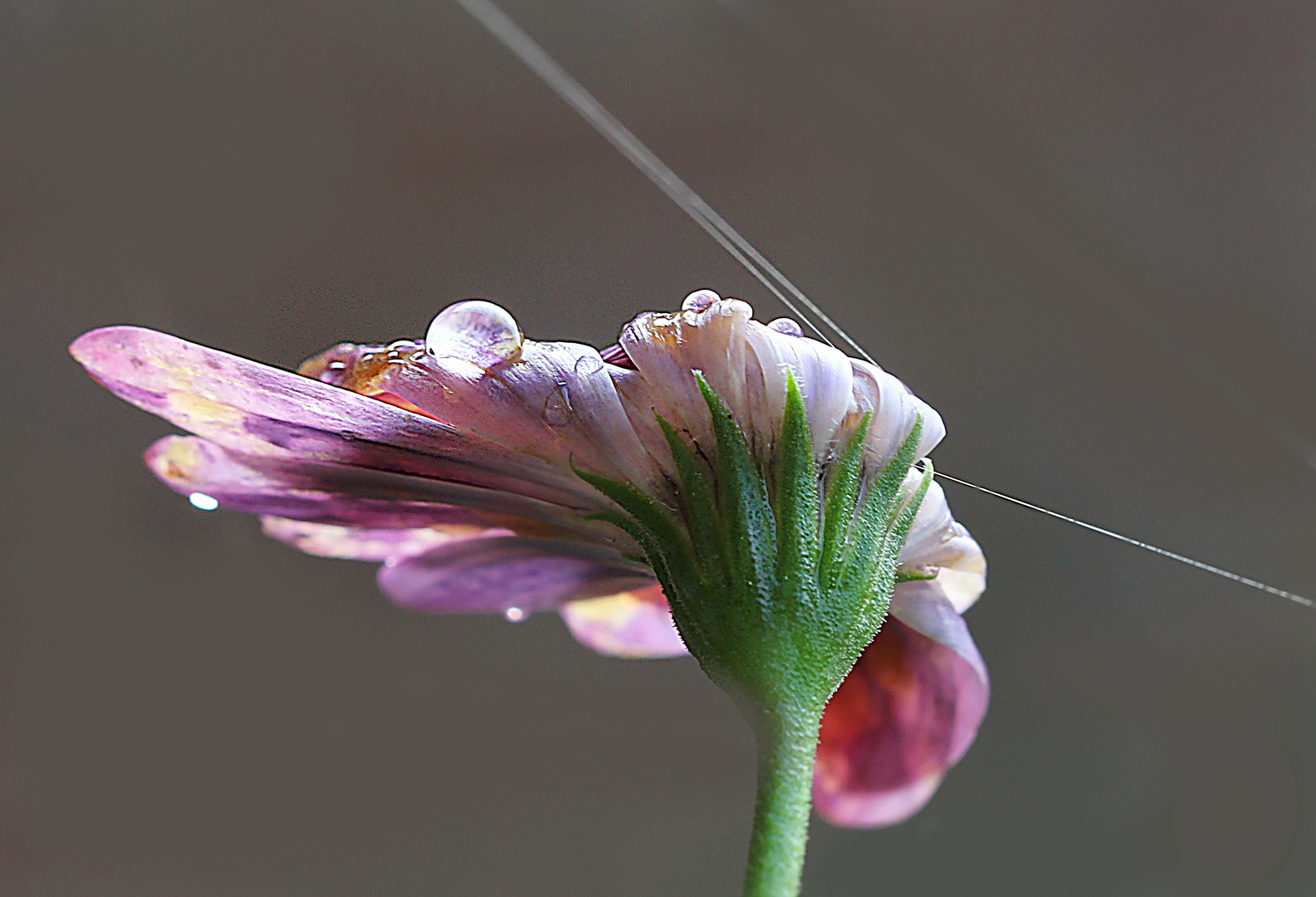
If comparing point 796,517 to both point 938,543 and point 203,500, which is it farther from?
point 203,500

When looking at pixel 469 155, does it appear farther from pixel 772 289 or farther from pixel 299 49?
pixel 772 289

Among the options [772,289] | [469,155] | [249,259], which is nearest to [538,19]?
[469,155]

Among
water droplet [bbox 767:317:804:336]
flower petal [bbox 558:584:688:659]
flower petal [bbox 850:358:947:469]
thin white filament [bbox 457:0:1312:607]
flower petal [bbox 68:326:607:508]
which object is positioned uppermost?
thin white filament [bbox 457:0:1312:607]

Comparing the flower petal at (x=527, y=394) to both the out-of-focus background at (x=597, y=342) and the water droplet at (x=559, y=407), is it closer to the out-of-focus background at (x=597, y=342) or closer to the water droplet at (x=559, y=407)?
the water droplet at (x=559, y=407)

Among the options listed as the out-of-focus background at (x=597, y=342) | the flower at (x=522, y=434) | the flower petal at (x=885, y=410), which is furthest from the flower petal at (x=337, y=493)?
the out-of-focus background at (x=597, y=342)

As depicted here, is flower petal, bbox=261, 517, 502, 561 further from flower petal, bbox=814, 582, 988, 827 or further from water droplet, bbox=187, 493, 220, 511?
flower petal, bbox=814, 582, 988, 827

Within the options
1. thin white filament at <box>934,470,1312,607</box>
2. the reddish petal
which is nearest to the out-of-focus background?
thin white filament at <box>934,470,1312,607</box>
